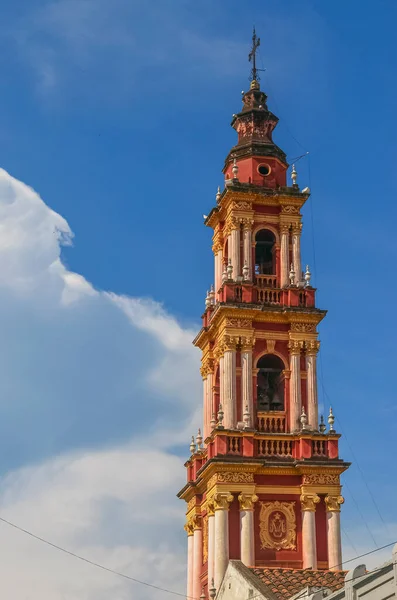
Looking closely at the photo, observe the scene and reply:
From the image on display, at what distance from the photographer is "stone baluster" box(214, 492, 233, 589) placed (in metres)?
32.5

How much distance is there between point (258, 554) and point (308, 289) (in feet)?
30.5

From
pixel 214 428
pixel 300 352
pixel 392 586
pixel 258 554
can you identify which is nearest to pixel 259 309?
pixel 300 352

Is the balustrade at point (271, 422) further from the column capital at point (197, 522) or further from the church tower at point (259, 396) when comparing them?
the column capital at point (197, 522)

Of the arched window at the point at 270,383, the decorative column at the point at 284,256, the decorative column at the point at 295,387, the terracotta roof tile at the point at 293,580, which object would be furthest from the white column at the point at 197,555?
the decorative column at the point at 284,256

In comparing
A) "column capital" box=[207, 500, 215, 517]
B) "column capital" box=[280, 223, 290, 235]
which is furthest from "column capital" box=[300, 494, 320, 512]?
"column capital" box=[280, 223, 290, 235]

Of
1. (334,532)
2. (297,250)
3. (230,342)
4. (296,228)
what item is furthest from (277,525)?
(296,228)

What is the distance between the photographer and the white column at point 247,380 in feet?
115

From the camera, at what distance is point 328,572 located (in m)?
30.8

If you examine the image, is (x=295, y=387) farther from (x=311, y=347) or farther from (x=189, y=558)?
(x=189, y=558)

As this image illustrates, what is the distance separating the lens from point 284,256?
37.9 m

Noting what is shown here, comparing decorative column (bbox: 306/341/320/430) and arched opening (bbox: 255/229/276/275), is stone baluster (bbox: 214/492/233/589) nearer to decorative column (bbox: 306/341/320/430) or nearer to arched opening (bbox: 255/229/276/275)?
decorative column (bbox: 306/341/320/430)

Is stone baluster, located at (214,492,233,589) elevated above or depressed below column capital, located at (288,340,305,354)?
below

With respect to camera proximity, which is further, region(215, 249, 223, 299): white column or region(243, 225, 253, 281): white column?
region(215, 249, 223, 299): white column

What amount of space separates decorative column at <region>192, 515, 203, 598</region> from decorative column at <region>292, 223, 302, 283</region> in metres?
8.92
